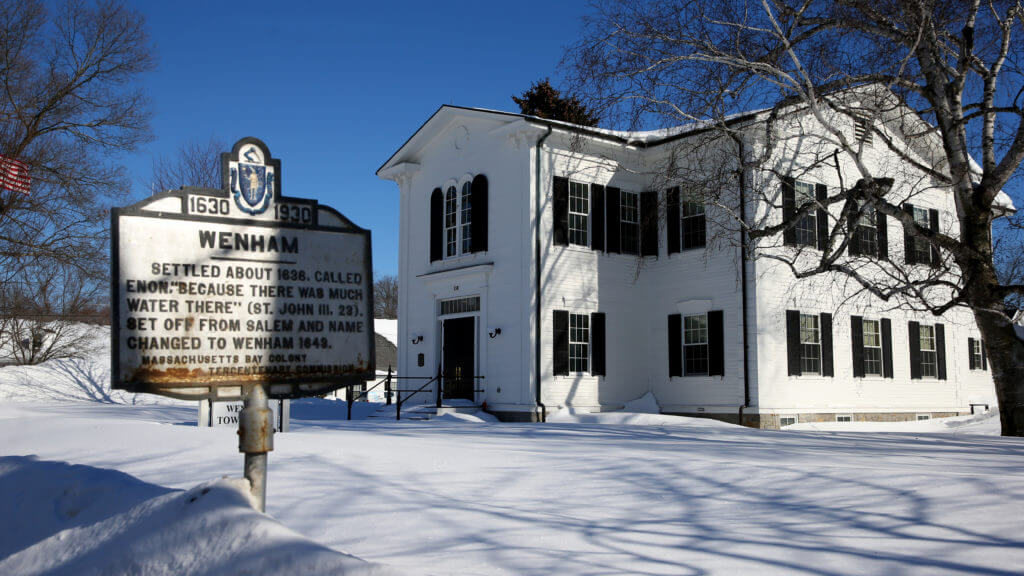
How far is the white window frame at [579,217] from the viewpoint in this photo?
20.7 meters

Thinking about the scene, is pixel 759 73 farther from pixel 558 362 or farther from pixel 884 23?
pixel 558 362

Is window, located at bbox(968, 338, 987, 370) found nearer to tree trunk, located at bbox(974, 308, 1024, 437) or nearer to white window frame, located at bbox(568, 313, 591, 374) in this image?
white window frame, located at bbox(568, 313, 591, 374)

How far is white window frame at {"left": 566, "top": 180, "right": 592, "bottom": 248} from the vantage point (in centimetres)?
2066

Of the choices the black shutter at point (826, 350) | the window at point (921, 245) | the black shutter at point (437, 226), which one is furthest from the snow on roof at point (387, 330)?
the black shutter at point (826, 350)

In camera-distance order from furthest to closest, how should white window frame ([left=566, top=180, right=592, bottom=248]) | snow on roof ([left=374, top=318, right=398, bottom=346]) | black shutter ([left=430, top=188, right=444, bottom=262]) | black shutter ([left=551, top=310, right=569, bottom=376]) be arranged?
snow on roof ([left=374, top=318, right=398, bottom=346]), black shutter ([left=430, top=188, right=444, bottom=262]), white window frame ([left=566, top=180, right=592, bottom=248]), black shutter ([left=551, top=310, right=569, bottom=376])

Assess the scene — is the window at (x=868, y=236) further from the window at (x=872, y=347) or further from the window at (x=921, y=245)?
the window at (x=872, y=347)

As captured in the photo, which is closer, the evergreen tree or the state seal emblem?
the state seal emblem

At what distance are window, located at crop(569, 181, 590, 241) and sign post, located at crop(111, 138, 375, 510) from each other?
15298mm

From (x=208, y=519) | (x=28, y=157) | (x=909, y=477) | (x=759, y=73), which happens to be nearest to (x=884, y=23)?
(x=759, y=73)

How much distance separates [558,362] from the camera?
64.7 ft

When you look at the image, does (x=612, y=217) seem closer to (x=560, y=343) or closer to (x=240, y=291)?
(x=560, y=343)

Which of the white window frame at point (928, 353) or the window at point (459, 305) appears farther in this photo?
the white window frame at point (928, 353)

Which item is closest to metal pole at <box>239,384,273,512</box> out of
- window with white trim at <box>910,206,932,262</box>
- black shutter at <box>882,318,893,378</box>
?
window with white trim at <box>910,206,932,262</box>

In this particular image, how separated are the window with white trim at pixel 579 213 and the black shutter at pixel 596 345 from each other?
6.28ft
